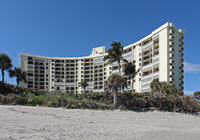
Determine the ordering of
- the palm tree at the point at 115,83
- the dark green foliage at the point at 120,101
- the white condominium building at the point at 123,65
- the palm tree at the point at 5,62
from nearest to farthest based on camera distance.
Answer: the dark green foliage at the point at 120,101, the palm tree at the point at 115,83, the palm tree at the point at 5,62, the white condominium building at the point at 123,65

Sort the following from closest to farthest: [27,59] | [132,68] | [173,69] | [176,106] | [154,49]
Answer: [176,106]
[132,68]
[173,69]
[154,49]
[27,59]

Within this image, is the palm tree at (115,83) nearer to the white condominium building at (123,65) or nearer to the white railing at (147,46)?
the white condominium building at (123,65)

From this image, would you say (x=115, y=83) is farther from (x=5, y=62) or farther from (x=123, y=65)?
(x=123, y=65)

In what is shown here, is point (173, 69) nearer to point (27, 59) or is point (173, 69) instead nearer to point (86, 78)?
point (86, 78)

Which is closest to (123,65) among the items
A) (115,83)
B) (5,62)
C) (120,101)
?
(5,62)

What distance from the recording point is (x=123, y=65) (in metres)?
76.7

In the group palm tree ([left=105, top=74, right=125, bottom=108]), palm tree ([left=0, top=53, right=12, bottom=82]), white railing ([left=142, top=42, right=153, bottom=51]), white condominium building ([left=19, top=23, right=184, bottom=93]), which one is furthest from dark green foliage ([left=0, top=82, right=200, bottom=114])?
white railing ([left=142, top=42, right=153, bottom=51])

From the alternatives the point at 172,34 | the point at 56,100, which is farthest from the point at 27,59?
the point at 56,100

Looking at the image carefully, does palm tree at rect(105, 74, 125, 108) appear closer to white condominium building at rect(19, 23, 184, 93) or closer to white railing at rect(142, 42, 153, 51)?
white condominium building at rect(19, 23, 184, 93)

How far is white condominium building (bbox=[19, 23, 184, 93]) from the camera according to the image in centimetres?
5828

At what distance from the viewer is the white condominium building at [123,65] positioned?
58.3m

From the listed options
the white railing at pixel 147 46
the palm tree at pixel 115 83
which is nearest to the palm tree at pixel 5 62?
the palm tree at pixel 115 83

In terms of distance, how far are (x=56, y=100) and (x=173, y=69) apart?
50.5m

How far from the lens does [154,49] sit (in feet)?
209
